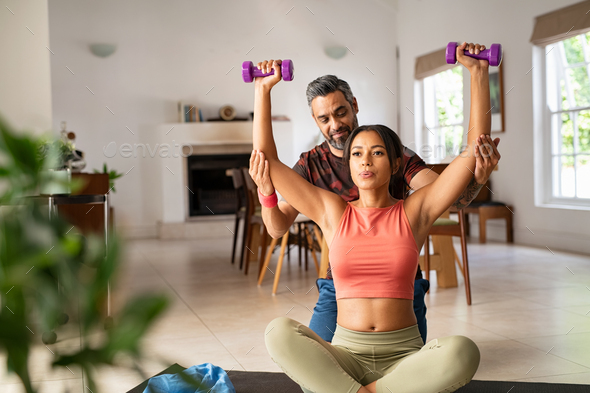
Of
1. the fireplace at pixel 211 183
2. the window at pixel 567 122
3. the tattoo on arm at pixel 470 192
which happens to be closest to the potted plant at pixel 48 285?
the tattoo on arm at pixel 470 192

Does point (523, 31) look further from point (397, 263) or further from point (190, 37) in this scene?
point (397, 263)

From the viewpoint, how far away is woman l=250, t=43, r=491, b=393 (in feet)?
4.99

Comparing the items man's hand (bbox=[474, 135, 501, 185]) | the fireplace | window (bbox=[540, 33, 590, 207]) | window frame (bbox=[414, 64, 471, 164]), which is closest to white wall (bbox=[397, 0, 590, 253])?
window (bbox=[540, 33, 590, 207])

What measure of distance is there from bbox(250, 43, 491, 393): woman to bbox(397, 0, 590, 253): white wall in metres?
4.18

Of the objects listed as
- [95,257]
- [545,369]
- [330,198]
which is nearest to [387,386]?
[330,198]

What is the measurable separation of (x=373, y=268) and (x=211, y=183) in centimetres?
622

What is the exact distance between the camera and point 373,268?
161 cm

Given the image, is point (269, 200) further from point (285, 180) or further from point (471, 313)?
point (471, 313)

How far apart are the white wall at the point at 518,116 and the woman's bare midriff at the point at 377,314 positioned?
13.9ft

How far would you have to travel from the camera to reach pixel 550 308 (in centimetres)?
323

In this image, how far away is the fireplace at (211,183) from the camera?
24.7 feet

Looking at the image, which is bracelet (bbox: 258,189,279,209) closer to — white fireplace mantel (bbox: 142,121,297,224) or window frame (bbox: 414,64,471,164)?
white fireplace mantel (bbox: 142,121,297,224)

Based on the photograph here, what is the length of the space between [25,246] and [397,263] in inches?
55.4

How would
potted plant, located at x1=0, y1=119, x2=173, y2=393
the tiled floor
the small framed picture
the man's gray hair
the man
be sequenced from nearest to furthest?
potted plant, located at x1=0, y1=119, x2=173, y2=393, the man, the man's gray hair, the tiled floor, the small framed picture
